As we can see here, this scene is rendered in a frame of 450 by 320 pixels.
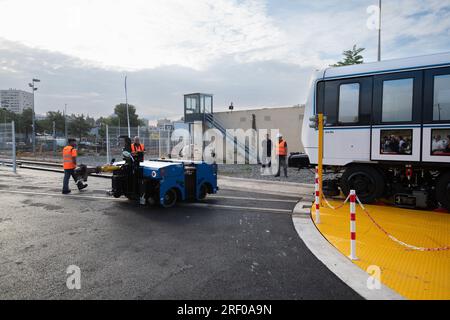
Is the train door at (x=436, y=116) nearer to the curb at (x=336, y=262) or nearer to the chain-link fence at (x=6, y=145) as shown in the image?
the curb at (x=336, y=262)

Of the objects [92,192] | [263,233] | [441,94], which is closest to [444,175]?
[441,94]

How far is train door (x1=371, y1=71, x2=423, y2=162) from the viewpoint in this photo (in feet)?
22.6

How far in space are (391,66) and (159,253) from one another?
6.84m

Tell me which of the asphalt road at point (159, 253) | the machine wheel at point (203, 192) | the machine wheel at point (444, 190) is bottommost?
the asphalt road at point (159, 253)

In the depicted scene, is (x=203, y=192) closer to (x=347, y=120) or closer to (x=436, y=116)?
(x=347, y=120)

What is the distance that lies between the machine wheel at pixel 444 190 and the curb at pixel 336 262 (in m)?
3.18

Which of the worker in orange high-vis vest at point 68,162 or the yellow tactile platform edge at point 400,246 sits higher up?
the worker in orange high-vis vest at point 68,162

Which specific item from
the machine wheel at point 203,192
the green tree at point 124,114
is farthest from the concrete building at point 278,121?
the green tree at point 124,114

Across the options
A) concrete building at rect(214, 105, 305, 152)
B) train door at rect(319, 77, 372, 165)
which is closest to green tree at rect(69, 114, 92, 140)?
concrete building at rect(214, 105, 305, 152)

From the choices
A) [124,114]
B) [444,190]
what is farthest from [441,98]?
[124,114]

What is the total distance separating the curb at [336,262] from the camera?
337cm
